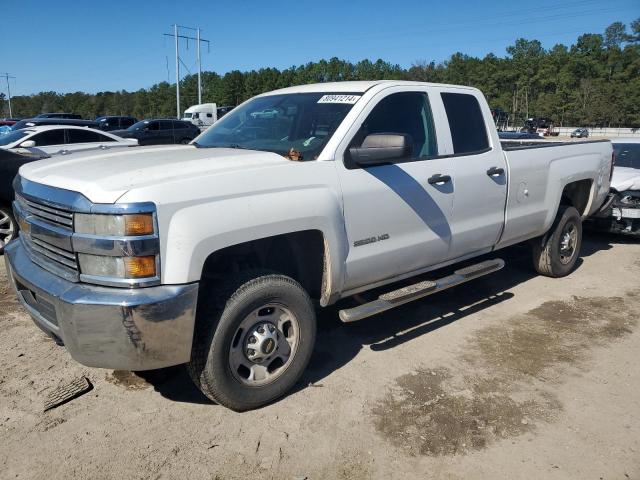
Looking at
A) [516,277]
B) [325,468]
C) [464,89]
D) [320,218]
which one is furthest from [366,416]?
[516,277]

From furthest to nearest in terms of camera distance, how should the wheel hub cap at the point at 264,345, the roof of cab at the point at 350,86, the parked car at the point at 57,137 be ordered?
the parked car at the point at 57,137 < the roof of cab at the point at 350,86 < the wheel hub cap at the point at 264,345

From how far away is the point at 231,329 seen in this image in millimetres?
3016

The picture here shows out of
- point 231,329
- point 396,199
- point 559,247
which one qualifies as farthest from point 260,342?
point 559,247

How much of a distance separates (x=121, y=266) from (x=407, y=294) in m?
2.12

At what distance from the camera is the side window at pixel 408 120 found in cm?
392

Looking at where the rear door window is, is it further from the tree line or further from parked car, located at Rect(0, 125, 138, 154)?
the tree line

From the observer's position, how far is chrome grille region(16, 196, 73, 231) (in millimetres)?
2834

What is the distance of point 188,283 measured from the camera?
2.77m

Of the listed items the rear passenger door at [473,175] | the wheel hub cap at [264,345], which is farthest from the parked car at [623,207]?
the wheel hub cap at [264,345]

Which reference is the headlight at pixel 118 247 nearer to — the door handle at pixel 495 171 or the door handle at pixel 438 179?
the door handle at pixel 438 179

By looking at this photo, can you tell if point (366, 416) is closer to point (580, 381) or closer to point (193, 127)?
point (580, 381)

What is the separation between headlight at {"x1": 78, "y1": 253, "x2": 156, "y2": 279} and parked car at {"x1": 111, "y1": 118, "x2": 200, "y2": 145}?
70.6 ft

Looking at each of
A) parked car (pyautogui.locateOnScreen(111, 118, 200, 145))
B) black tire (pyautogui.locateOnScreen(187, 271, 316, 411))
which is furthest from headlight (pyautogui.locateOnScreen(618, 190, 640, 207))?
parked car (pyautogui.locateOnScreen(111, 118, 200, 145))

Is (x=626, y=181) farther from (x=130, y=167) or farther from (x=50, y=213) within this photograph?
(x=50, y=213)
